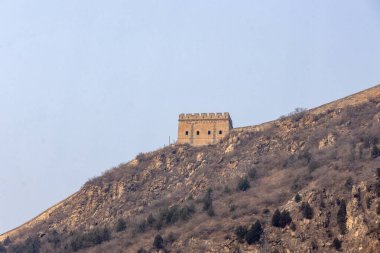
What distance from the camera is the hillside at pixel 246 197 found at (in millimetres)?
41750

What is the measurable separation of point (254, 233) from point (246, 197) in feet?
21.8

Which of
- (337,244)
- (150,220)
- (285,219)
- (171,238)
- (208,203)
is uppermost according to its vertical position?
(208,203)

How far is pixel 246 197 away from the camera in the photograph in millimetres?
49219

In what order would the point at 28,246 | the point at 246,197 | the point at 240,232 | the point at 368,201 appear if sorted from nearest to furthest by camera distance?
the point at 368,201 < the point at 240,232 < the point at 246,197 < the point at 28,246

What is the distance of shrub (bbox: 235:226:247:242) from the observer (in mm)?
43094

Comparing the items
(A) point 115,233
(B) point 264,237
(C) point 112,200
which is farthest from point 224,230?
(C) point 112,200

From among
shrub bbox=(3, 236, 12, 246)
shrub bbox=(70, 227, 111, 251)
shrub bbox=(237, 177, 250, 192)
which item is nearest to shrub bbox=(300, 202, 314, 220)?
shrub bbox=(237, 177, 250, 192)

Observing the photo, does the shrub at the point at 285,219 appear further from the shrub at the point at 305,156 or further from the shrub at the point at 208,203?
the shrub at the point at 305,156

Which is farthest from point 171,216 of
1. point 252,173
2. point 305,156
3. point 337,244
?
point 337,244

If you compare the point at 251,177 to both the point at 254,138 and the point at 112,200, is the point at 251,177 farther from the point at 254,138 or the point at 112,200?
the point at 112,200

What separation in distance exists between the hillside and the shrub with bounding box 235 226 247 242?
0.27 feet

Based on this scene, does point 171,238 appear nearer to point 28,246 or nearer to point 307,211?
point 307,211

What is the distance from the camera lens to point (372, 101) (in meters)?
56.6

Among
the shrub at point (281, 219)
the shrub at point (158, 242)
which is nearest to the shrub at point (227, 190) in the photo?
the shrub at point (158, 242)
